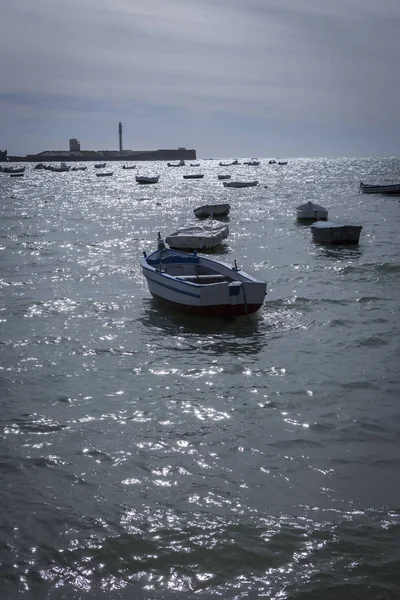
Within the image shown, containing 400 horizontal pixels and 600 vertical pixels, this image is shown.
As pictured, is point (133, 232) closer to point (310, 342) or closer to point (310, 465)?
point (310, 342)

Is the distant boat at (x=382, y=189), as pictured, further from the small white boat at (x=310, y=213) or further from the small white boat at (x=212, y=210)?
the small white boat at (x=212, y=210)

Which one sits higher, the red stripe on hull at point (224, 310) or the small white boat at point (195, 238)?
the small white boat at point (195, 238)

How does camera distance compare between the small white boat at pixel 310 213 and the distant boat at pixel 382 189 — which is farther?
the distant boat at pixel 382 189

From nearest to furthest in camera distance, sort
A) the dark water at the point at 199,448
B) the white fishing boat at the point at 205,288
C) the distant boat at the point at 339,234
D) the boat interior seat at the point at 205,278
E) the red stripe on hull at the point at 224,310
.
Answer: the dark water at the point at 199,448 < the white fishing boat at the point at 205,288 < the red stripe on hull at the point at 224,310 < the boat interior seat at the point at 205,278 < the distant boat at the point at 339,234

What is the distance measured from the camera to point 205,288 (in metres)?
17.8

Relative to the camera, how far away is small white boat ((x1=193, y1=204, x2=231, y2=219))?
168 feet

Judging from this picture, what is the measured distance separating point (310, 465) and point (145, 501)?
8.85 ft

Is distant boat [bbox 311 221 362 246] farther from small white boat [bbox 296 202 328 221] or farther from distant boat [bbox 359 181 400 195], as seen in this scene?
distant boat [bbox 359 181 400 195]

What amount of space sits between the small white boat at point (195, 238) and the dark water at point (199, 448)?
10759mm

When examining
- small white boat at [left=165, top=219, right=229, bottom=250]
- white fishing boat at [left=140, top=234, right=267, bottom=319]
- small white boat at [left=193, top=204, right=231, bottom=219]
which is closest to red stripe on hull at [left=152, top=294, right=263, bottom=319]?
white fishing boat at [left=140, top=234, right=267, bottom=319]

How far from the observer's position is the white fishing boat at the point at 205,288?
17.8 metres

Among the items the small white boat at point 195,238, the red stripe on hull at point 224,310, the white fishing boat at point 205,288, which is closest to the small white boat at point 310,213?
the small white boat at point 195,238

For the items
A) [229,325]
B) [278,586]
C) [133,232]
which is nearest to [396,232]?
[133,232]

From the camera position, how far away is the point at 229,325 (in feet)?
58.6
